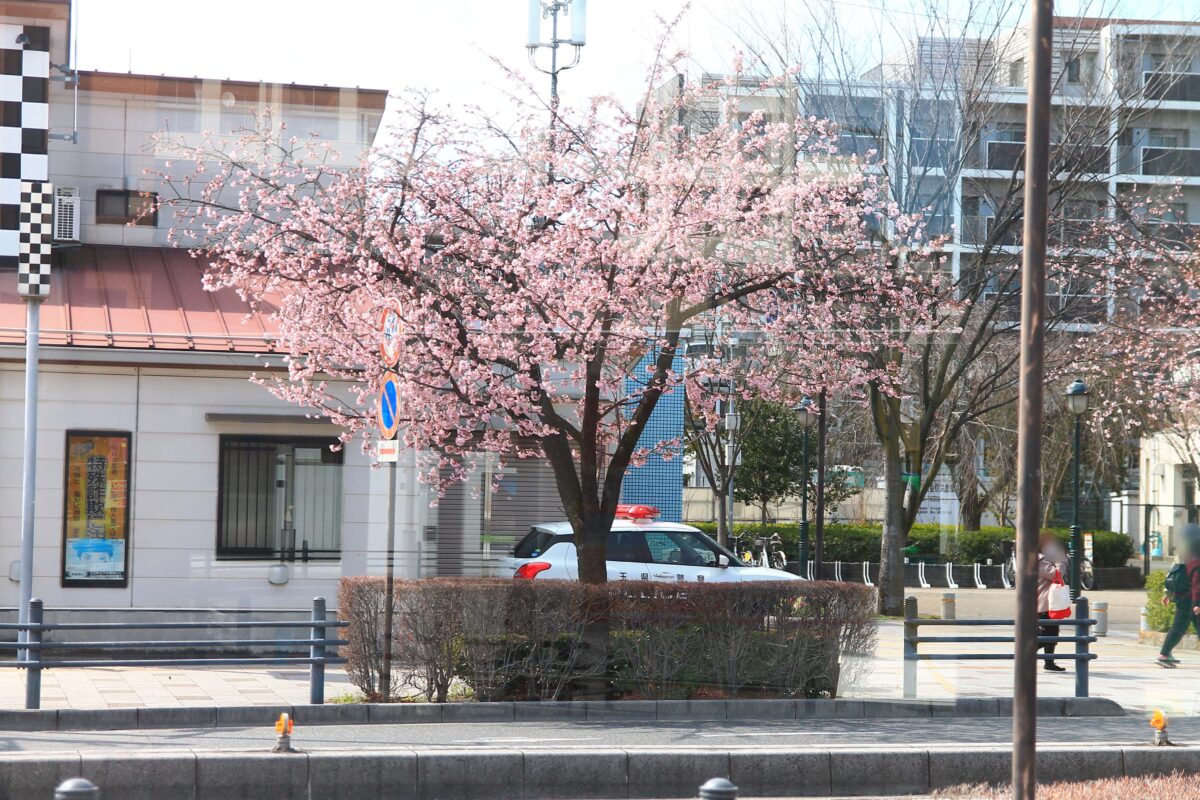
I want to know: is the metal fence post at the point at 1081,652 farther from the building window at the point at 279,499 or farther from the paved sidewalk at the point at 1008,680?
the building window at the point at 279,499

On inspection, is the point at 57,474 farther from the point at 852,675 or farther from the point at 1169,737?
the point at 1169,737

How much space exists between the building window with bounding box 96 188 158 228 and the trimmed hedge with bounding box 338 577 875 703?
7.11 metres

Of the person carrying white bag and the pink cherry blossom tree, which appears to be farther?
the person carrying white bag

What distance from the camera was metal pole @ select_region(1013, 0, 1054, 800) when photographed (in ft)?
21.1

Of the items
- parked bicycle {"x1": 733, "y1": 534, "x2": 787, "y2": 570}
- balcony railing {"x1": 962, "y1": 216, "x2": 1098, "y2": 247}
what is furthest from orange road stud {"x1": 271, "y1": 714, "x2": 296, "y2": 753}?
parked bicycle {"x1": 733, "y1": 534, "x2": 787, "y2": 570}

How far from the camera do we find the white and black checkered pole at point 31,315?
529 inches

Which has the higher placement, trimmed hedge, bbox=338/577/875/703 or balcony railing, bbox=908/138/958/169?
balcony railing, bbox=908/138/958/169

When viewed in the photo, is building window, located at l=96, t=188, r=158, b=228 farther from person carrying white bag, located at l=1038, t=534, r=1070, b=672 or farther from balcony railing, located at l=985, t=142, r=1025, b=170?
person carrying white bag, located at l=1038, t=534, r=1070, b=672

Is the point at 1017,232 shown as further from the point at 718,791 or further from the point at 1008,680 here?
the point at 718,791

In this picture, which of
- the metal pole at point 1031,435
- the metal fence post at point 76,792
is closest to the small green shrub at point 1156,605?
the metal pole at point 1031,435

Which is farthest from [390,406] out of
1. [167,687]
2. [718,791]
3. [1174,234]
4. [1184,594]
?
[1174,234]

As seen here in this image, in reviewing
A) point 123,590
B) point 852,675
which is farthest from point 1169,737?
point 123,590

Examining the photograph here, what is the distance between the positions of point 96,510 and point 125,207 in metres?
4.14

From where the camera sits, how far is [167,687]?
1254 centimetres
